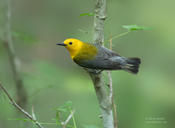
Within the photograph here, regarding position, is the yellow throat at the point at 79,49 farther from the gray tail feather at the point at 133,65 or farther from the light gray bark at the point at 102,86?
the light gray bark at the point at 102,86

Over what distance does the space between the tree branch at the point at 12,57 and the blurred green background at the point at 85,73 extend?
0.46ft

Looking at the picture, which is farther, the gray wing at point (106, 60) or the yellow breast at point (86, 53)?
the yellow breast at point (86, 53)

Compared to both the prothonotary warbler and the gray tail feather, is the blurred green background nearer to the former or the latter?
the prothonotary warbler

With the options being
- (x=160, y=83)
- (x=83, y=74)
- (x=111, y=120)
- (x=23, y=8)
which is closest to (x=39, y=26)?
(x=23, y=8)

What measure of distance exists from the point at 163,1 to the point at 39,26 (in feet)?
12.5

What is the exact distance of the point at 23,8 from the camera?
33.4 feet

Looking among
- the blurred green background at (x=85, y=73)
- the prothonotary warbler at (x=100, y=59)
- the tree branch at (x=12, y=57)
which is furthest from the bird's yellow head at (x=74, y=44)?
the tree branch at (x=12, y=57)

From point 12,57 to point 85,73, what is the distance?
2915mm

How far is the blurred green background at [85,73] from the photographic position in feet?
17.2

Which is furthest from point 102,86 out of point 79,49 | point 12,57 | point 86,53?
point 12,57

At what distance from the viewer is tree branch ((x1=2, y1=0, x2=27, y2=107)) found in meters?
4.18

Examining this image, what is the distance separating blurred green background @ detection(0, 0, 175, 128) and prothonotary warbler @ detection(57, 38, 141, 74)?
0.95 ft

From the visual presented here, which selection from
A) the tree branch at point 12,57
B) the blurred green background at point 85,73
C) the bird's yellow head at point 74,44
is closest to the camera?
the tree branch at point 12,57

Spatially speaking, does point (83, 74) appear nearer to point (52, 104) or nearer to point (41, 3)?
point (52, 104)
